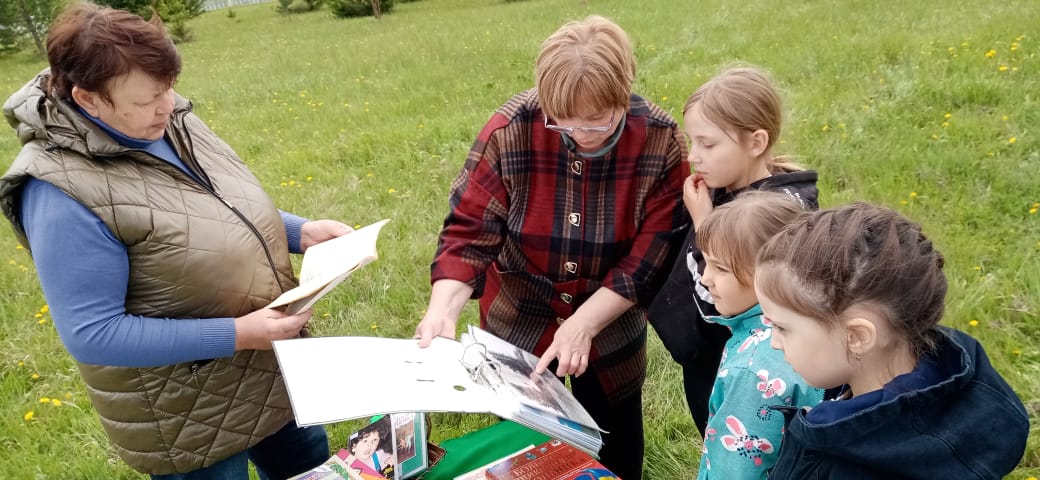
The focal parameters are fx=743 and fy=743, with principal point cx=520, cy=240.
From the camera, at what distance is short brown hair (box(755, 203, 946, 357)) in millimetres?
1110

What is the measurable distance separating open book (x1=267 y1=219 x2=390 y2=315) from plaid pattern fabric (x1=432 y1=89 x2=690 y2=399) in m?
0.23

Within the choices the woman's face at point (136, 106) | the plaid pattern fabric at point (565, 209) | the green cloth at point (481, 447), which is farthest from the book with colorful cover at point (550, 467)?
the woman's face at point (136, 106)

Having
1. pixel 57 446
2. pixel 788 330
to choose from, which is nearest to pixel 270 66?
pixel 57 446

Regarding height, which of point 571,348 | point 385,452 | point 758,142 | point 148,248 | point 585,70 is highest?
point 585,70

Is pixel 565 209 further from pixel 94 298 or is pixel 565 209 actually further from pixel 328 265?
pixel 94 298

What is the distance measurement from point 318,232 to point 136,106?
0.66 m

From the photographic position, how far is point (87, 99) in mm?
1532

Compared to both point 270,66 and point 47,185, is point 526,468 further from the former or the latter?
point 270,66

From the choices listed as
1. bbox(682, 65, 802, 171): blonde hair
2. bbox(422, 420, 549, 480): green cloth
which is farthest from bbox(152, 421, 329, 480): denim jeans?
bbox(682, 65, 802, 171): blonde hair

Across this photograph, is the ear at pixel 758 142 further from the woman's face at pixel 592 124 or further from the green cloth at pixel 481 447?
the green cloth at pixel 481 447

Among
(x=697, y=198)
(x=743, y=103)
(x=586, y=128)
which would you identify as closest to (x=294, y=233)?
(x=586, y=128)

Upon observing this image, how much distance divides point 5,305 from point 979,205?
5.08 metres

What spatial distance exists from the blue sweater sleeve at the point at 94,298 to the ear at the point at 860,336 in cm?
129

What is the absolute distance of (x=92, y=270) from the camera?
1516mm
